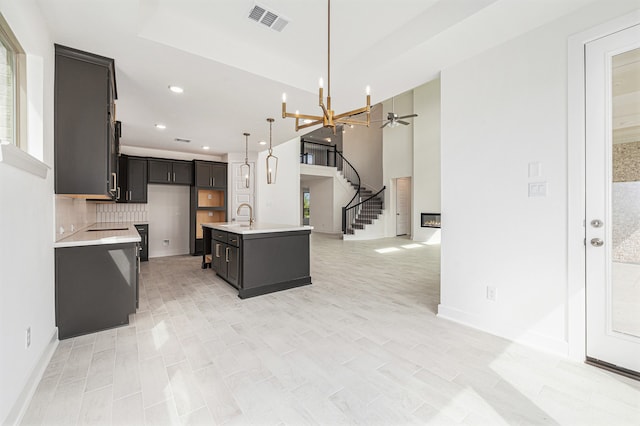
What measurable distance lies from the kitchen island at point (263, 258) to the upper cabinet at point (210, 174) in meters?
2.86

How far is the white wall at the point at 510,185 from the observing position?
7.34 feet

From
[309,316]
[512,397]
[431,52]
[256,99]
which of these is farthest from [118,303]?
[431,52]

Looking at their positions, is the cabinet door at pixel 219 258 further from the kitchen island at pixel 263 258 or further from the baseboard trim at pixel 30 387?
the baseboard trim at pixel 30 387

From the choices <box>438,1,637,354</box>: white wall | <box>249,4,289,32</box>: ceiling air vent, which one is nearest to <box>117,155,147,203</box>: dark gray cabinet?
<box>249,4,289,32</box>: ceiling air vent

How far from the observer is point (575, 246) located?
7.10 feet

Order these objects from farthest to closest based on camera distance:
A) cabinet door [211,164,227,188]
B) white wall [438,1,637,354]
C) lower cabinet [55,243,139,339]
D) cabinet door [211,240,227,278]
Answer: cabinet door [211,164,227,188], cabinet door [211,240,227,278], lower cabinet [55,243,139,339], white wall [438,1,637,354]

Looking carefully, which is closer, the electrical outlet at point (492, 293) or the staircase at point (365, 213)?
the electrical outlet at point (492, 293)

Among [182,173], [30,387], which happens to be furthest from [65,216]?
[182,173]

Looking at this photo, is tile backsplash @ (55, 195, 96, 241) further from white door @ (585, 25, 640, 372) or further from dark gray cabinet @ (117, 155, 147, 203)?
white door @ (585, 25, 640, 372)

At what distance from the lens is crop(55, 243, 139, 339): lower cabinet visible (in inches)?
101

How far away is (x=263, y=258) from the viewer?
3.89 m

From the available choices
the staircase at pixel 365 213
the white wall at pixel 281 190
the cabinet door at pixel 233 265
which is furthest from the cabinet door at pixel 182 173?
the staircase at pixel 365 213

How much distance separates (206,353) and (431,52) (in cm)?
335

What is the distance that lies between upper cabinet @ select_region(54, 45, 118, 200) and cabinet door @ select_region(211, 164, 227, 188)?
169 inches
